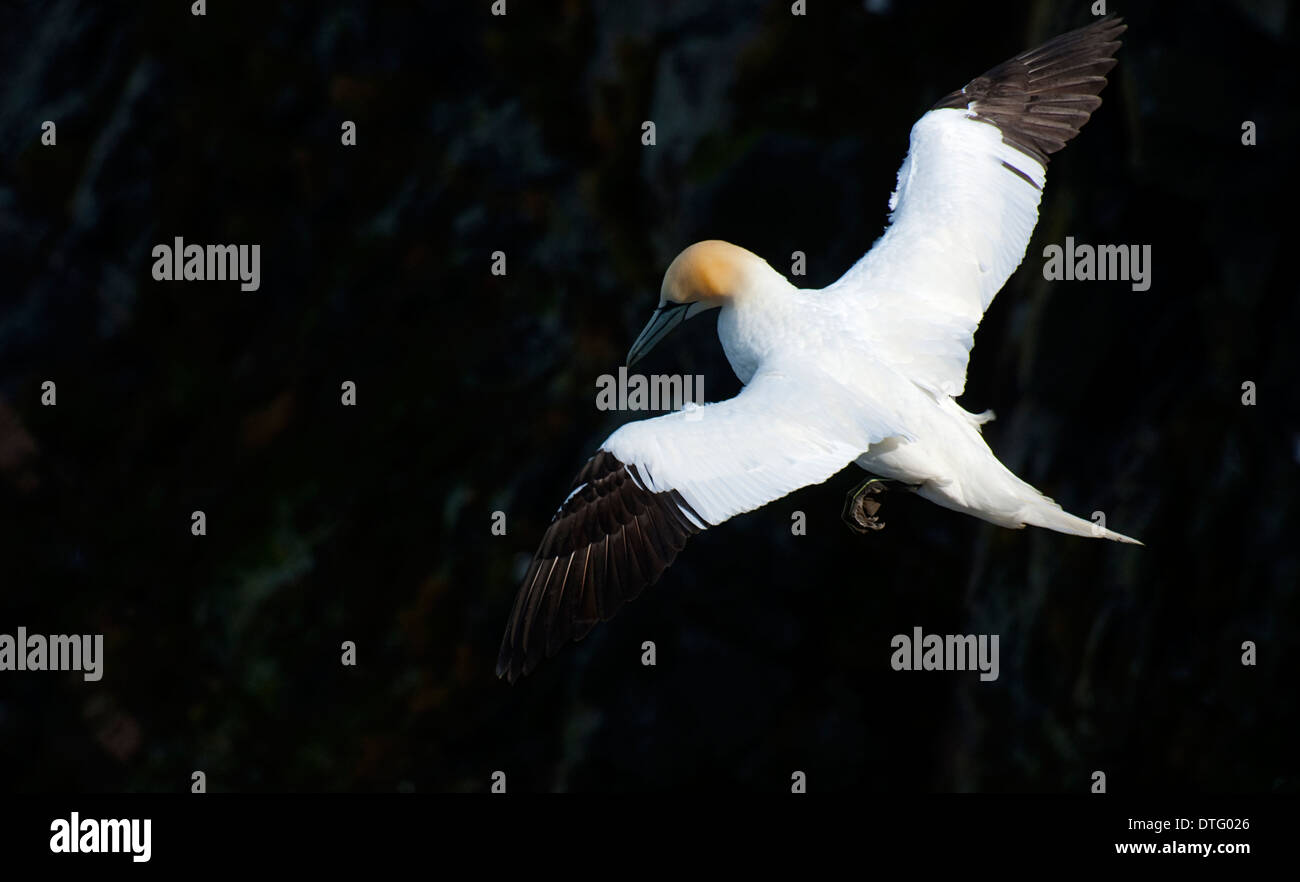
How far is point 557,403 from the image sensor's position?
17.8 meters

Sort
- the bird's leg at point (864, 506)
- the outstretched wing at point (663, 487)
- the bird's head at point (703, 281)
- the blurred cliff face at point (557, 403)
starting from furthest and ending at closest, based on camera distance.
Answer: the blurred cliff face at point (557, 403), the bird's head at point (703, 281), the bird's leg at point (864, 506), the outstretched wing at point (663, 487)

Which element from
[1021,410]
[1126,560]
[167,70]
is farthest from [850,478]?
[167,70]

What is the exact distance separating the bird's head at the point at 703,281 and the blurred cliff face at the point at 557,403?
5.77 metres

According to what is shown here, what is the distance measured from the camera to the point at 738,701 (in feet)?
57.3

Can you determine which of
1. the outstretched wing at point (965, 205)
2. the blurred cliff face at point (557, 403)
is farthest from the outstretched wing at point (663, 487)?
the blurred cliff face at point (557, 403)

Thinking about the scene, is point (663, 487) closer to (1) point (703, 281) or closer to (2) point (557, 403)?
(1) point (703, 281)

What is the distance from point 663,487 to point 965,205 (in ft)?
9.16

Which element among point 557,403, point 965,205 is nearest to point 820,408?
point 965,205

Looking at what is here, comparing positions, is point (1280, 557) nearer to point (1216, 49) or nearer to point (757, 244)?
point (1216, 49)

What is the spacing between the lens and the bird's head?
8.84 metres

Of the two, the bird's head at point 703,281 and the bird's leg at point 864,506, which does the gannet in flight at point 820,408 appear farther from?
the bird's leg at point 864,506

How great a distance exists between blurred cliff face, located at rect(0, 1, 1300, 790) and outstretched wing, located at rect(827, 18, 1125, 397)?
348 centimetres

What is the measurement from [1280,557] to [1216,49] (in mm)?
3952

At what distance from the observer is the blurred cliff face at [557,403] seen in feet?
45.6
